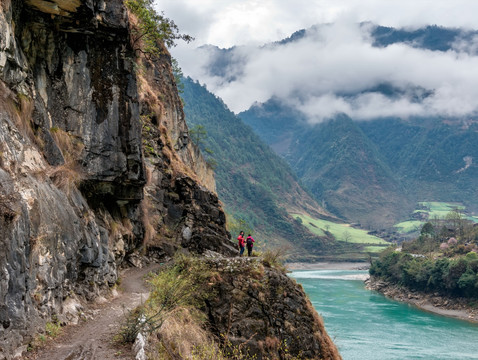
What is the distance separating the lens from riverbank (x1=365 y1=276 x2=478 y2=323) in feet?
220

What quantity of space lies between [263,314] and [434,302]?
72.4 metres

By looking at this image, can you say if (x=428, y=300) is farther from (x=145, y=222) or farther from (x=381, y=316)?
(x=145, y=222)

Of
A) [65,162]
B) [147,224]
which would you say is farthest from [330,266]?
[65,162]

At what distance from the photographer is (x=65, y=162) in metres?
13.2

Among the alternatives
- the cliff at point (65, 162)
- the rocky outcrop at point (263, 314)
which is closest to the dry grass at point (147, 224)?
the cliff at point (65, 162)

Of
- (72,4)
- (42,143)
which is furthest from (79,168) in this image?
(72,4)

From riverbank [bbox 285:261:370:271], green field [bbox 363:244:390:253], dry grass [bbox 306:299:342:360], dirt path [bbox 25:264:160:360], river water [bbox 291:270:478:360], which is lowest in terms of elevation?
riverbank [bbox 285:261:370:271]

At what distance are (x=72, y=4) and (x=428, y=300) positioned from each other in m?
82.6

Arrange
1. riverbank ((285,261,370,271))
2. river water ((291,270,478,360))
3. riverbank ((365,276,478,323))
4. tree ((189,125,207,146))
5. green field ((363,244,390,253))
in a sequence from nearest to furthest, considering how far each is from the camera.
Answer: river water ((291,270,478,360))
tree ((189,125,207,146))
riverbank ((365,276,478,323))
riverbank ((285,261,370,271))
green field ((363,244,390,253))

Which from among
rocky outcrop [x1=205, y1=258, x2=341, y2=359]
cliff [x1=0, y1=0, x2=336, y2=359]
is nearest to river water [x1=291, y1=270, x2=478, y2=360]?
rocky outcrop [x1=205, y1=258, x2=341, y2=359]

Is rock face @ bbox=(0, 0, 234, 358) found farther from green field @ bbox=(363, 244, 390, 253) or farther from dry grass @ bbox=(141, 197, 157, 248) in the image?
green field @ bbox=(363, 244, 390, 253)

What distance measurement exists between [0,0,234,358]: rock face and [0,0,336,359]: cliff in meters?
0.04

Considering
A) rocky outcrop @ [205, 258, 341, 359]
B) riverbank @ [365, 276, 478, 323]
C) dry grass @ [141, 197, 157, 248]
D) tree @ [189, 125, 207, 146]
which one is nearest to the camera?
rocky outcrop @ [205, 258, 341, 359]

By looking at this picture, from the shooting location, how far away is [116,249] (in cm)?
1720
